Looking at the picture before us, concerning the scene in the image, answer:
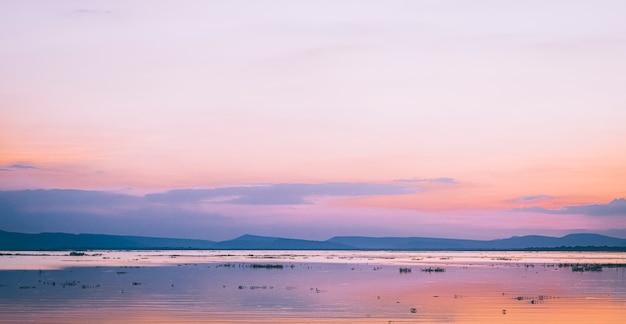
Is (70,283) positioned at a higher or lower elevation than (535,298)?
higher


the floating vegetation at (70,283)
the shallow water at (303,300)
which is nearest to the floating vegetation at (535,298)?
the shallow water at (303,300)

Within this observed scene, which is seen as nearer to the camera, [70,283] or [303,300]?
[303,300]

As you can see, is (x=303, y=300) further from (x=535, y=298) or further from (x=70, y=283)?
(x=70, y=283)

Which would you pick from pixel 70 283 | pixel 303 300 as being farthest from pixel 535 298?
pixel 70 283

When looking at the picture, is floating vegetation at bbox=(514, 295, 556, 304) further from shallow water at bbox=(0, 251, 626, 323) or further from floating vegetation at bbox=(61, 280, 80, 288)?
floating vegetation at bbox=(61, 280, 80, 288)

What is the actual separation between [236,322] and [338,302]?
10.0 m

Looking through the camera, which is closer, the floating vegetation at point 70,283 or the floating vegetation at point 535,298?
the floating vegetation at point 535,298

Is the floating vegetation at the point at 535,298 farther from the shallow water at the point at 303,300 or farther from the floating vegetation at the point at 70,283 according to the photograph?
the floating vegetation at the point at 70,283

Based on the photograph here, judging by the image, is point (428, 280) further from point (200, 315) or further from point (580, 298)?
point (200, 315)

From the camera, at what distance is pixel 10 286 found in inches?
1907

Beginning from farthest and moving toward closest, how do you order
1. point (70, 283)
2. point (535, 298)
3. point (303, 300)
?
point (70, 283), point (535, 298), point (303, 300)

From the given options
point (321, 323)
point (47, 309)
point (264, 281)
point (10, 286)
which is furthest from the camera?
point (264, 281)

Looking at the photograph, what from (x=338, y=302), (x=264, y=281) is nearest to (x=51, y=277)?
(x=264, y=281)

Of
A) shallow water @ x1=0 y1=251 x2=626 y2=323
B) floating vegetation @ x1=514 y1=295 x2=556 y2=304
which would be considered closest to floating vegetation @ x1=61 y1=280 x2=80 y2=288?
shallow water @ x1=0 y1=251 x2=626 y2=323
